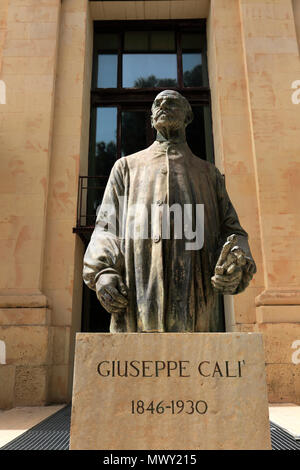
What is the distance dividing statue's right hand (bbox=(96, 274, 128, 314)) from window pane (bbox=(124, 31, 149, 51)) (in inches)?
437

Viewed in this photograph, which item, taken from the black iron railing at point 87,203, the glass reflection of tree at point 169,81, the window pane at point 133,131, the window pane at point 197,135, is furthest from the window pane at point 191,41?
the black iron railing at point 87,203

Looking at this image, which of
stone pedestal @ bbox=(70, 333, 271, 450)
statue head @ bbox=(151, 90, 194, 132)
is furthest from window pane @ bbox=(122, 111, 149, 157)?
stone pedestal @ bbox=(70, 333, 271, 450)

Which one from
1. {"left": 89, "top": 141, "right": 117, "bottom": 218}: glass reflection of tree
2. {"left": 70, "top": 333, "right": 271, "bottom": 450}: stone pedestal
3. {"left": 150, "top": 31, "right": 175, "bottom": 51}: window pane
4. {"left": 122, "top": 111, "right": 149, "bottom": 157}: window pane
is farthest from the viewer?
{"left": 150, "top": 31, "right": 175, "bottom": 51}: window pane

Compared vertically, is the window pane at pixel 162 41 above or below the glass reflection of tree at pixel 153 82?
above

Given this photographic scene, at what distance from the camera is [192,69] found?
12.1m

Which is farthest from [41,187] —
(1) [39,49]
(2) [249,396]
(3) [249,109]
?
(2) [249,396]

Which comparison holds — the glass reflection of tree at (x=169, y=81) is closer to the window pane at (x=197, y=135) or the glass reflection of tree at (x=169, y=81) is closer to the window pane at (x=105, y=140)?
the window pane at (x=197, y=135)

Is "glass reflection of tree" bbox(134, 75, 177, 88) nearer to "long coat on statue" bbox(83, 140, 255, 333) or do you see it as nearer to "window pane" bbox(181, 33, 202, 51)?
"window pane" bbox(181, 33, 202, 51)

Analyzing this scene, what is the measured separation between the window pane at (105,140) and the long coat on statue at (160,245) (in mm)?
7720

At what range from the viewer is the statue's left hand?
9.15 feet

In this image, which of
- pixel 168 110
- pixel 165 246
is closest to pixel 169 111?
pixel 168 110

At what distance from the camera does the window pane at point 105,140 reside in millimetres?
11031

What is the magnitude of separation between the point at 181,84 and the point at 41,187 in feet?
17.1

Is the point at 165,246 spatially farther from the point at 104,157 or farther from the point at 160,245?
the point at 104,157
